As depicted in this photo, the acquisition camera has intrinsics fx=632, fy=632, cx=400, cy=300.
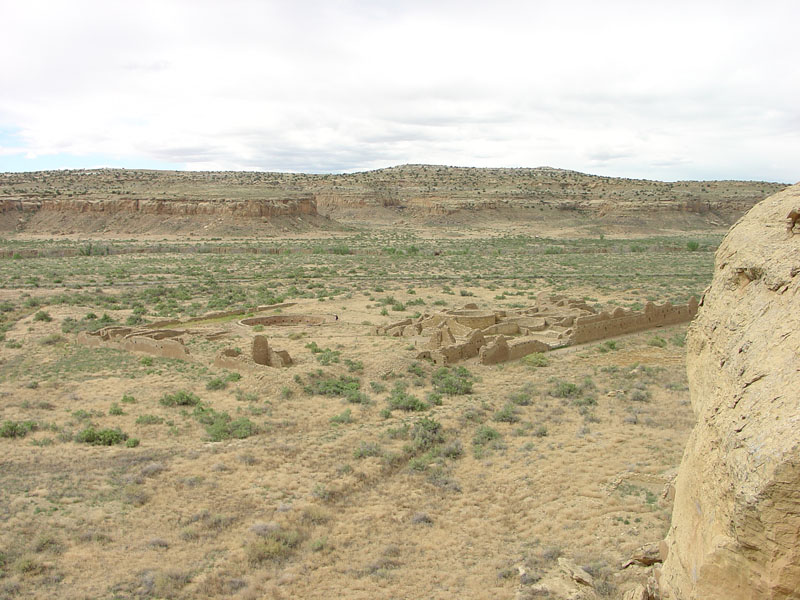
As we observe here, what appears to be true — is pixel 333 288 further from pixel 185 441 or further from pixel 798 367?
pixel 798 367

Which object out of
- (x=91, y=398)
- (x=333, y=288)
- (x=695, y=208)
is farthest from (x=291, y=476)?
(x=695, y=208)

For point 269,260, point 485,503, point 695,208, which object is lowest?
point 485,503

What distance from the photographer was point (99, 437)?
13.1 m

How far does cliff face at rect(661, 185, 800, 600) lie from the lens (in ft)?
12.2

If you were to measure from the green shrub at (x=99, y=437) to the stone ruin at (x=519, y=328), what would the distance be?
910cm

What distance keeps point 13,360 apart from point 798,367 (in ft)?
73.2

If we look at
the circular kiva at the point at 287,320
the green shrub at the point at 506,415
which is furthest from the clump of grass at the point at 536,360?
the circular kiva at the point at 287,320

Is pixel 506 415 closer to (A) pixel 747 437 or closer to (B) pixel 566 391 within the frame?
(B) pixel 566 391

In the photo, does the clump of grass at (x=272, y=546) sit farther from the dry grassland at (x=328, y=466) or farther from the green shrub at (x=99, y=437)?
the green shrub at (x=99, y=437)

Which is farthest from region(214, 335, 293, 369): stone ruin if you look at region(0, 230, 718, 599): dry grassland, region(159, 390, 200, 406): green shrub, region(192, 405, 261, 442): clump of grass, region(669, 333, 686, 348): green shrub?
region(669, 333, 686, 348): green shrub

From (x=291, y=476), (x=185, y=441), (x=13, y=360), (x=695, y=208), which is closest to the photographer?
(x=291, y=476)

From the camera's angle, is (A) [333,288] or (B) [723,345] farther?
(A) [333,288]

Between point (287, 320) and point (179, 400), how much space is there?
1173 cm

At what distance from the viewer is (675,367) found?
19.1 metres
